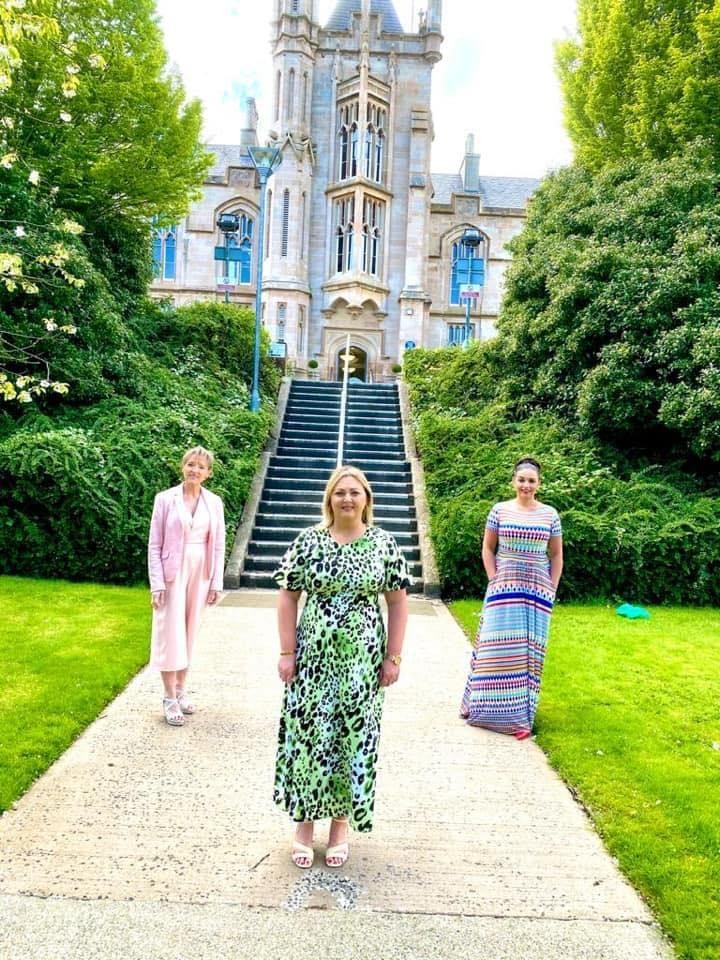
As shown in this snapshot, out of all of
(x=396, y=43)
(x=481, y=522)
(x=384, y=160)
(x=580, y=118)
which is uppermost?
(x=396, y=43)

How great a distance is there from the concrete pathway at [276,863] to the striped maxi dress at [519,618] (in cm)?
25

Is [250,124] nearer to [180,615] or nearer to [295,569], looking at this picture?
[180,615]

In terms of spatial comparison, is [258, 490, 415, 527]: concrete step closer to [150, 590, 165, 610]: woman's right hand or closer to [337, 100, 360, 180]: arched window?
[150, 590, 165, 610]: woman's right hand

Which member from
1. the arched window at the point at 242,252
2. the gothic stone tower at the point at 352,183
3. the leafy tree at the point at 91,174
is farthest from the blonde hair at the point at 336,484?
the arched window at the point at 242,252

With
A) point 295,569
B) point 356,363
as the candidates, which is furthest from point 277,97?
point 295,569

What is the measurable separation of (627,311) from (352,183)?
2205 centimetres

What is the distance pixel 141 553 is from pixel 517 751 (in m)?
6.21

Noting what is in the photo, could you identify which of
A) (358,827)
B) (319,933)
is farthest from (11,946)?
(358,827)

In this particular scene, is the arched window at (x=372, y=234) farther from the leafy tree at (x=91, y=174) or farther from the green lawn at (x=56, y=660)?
the green lawn at (x=56, y=660)

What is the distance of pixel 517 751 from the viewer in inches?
183

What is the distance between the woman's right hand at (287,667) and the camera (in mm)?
3160

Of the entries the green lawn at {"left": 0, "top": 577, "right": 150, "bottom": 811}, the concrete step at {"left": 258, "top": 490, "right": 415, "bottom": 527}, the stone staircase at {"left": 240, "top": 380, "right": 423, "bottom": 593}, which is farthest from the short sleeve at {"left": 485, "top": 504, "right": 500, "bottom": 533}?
the concrete step at {"left": 258, "top": 490, "right": 415, "bottom": 527}

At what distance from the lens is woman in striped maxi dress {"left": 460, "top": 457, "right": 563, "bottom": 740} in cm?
491

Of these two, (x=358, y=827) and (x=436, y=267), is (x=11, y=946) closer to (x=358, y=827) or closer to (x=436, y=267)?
(x=358, y=827)
